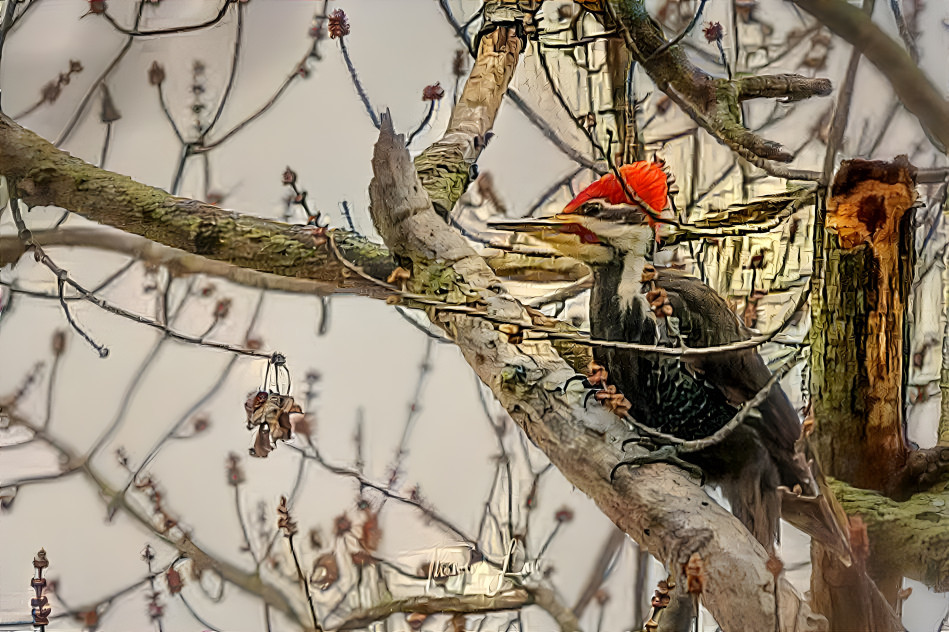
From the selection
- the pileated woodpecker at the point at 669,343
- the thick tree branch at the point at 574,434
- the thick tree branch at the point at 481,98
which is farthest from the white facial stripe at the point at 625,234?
the thick tree branch at the point at 481,98

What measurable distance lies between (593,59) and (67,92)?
64 centimetres

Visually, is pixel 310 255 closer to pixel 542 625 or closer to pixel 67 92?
pixel 67 92

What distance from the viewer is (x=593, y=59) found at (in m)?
1.06

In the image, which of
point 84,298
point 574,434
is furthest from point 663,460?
point 84,298

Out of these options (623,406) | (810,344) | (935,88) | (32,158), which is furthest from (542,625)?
(32,158)

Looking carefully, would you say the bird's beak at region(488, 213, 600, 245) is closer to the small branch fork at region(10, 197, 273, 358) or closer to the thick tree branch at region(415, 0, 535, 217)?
the thick tree branch at region(415, 0, 535, 217)

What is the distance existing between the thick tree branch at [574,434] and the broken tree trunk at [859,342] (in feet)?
0.13

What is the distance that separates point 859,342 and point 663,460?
17cm

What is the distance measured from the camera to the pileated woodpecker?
74cm

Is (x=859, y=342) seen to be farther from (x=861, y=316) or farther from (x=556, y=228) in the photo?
(x=556, y=228)

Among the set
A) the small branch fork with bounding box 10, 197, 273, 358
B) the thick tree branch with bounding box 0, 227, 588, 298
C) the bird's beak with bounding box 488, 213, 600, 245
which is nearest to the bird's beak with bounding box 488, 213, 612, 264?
the bird's beak with bounding box 488, 213, 600, 245

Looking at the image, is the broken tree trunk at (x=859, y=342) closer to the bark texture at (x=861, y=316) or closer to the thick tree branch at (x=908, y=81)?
the bark texture at (x=861, y=316)

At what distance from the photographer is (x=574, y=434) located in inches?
27.8

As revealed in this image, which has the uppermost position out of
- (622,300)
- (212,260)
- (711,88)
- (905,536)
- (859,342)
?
(711,88)
